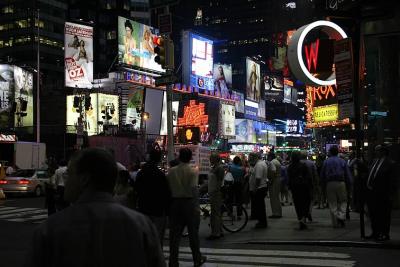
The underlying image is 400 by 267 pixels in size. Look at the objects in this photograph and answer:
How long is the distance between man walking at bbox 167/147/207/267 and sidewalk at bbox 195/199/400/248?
3173mm

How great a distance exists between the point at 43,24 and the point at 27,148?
103417 mm

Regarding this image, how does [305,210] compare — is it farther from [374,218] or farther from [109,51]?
[109,51]

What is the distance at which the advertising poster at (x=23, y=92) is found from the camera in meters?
55.9

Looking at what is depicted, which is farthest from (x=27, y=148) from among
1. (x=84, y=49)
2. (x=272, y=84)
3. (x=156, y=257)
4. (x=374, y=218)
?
(x=272, y=84)

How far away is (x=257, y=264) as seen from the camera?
955 cm

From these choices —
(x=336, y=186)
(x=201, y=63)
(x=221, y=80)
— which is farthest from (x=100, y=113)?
(x=336, y=186)

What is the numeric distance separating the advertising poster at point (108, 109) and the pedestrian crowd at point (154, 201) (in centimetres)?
3022

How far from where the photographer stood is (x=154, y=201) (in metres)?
8.29

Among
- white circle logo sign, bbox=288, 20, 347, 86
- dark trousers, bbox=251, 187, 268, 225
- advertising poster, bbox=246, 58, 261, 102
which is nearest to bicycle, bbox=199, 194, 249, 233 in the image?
dark trousers, bbox=251, 187, 268, 225

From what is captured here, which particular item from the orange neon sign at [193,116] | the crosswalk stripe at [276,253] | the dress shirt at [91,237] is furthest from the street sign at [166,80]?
the orange neon sign at [193,116]

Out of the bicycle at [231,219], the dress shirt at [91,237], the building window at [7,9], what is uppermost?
the building window at [7,9]

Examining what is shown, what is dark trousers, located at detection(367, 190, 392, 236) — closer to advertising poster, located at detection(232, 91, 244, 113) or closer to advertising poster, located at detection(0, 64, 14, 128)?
advertising poster, located at detection(0, 64, 14, 128)

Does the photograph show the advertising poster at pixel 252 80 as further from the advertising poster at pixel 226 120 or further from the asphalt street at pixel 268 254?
the asphalt street at pixel 268 254

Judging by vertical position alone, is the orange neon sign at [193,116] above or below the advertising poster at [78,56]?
below
